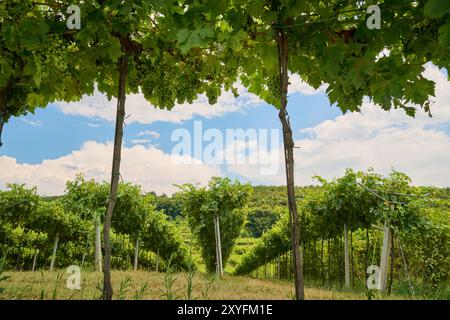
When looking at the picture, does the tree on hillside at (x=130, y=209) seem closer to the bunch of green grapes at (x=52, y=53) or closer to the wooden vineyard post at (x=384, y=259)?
the wooden vineyard post at (x=384, y=259)

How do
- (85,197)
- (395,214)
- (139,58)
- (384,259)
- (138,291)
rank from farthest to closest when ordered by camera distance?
(85,197), (395,214), (384,259), (138,291), (139,58)

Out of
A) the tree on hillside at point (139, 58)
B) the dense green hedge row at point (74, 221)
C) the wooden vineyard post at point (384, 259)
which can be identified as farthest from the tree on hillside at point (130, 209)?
the tree on hillside at point (139, 58)

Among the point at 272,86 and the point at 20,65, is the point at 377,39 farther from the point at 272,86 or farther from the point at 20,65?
the point at 20,65

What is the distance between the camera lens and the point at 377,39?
3.46 meters

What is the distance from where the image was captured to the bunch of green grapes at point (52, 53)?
11.4 feet

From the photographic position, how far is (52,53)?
3475 millimetres

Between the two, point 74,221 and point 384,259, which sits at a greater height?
point 74,221

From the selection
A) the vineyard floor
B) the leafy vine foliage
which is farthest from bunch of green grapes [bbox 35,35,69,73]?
the leafy vine foliage

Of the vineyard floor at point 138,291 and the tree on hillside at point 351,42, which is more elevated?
the tree on hillside at point 351,42

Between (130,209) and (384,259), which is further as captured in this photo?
(130,209)

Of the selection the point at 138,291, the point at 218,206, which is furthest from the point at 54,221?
the point at 138,291

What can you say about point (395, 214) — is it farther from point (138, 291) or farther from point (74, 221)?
point (74, 221)
